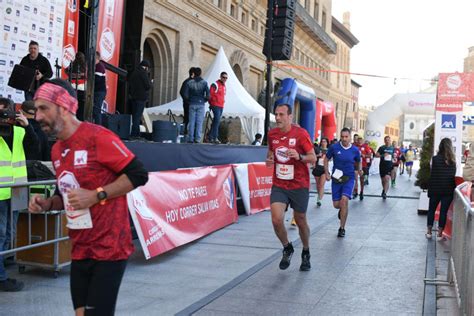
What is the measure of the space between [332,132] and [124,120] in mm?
29373

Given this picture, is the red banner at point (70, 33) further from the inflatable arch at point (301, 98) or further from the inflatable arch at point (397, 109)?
the inflatable arch at point (397, 109)

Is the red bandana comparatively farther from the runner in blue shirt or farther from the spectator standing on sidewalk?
the spectator standing on sidewalk

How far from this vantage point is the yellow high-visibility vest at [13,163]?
17.9 feet

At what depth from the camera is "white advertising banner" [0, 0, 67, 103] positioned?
9.84 m

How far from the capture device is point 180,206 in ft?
27.0

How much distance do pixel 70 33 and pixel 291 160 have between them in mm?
7304

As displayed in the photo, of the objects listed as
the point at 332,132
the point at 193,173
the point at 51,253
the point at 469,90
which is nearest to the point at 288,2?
the point at 469,90

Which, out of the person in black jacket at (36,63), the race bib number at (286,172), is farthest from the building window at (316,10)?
the race bib number at (286,172)

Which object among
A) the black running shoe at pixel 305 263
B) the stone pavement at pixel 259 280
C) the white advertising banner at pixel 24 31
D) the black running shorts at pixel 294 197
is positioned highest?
the white advertising banner at pixel 24 31

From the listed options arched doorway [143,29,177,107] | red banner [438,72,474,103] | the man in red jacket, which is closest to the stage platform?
the man in red jacket

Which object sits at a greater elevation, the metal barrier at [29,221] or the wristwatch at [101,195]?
the wristwatch at [101,195]

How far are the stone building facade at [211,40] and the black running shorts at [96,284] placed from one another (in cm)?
1606

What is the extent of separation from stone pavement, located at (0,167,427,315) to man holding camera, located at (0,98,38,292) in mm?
273

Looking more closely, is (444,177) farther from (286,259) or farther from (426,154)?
(426,154)
